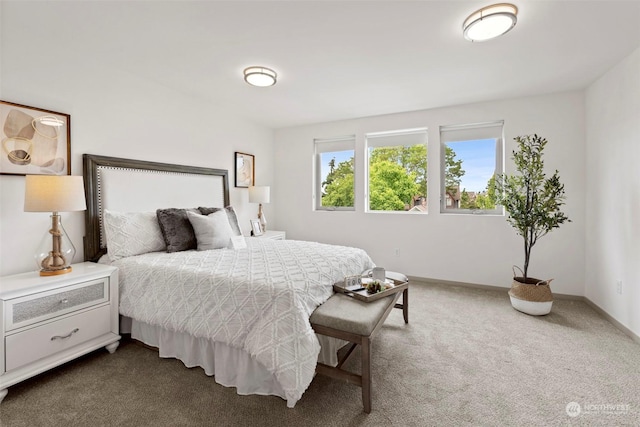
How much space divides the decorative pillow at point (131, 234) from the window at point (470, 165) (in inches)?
142

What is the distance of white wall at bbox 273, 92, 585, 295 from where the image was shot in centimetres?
336

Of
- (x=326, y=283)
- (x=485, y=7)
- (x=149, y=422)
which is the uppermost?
(x=485, y=7)

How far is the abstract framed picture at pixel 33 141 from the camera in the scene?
2.10m

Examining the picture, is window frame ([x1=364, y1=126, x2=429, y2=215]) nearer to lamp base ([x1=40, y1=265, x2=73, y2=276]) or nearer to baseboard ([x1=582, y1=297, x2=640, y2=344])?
baseboard ([x1=582, y1=297, x2=640, y2=344])

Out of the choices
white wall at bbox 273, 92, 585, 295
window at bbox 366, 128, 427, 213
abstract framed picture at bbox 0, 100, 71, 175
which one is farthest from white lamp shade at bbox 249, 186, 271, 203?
abstract framed picture at bbox 0, 100, 71, 175

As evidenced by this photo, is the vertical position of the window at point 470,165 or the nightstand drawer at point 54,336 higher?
the window at point 470,165

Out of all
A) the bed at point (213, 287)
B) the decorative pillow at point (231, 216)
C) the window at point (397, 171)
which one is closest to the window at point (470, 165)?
the window at point (397, 171)

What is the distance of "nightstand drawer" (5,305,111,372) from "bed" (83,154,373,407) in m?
0.17

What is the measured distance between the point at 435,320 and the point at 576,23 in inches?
104

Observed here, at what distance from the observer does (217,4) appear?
1887 mm

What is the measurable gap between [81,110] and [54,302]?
169 cm

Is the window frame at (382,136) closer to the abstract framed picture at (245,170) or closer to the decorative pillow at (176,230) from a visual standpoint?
the abstract framed picture at (245,170)

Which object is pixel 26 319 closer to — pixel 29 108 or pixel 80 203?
pixel 80 203

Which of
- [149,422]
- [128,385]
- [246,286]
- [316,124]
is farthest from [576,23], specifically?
[128,385]
